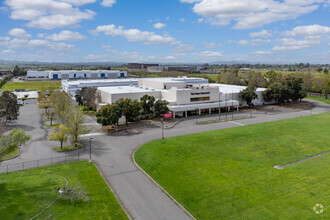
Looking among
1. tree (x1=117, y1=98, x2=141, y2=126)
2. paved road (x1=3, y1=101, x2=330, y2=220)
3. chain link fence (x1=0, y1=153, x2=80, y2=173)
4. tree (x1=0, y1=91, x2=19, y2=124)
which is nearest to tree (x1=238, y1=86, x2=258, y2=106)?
paved road (x1=3, y1=101, x2=330, y2=220)

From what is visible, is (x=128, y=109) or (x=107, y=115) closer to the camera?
(x=107, y=115)

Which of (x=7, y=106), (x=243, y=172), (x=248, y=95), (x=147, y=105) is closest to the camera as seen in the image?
(x=243, y=172)

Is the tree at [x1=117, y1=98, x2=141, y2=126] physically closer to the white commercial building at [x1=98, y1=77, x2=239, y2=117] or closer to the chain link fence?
the white commercial building at [x1=98, y1=77, x2=239, y2=117]

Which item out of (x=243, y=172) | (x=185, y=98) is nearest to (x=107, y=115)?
(x=185, y=98)

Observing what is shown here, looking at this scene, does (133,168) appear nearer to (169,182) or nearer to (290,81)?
(169,182)

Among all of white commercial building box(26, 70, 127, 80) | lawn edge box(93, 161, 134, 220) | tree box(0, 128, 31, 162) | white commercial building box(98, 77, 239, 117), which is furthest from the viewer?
white commercial building box(26, 70, 127, 80)

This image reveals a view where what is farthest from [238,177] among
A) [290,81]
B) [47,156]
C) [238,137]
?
[290,81]

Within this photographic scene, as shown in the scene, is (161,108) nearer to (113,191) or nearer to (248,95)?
(248,95)
